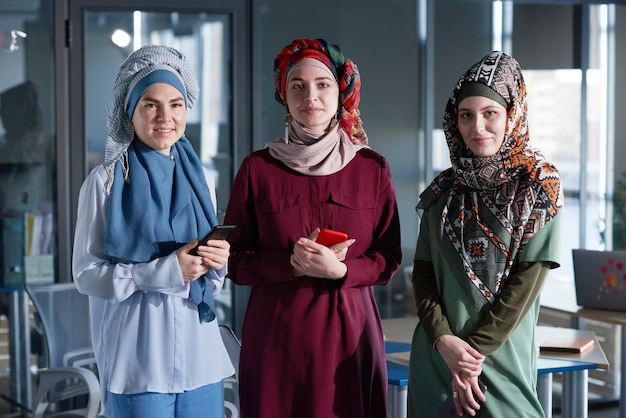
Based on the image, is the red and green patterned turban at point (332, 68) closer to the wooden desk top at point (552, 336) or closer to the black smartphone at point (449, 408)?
the black smartphone at point (449, 408)

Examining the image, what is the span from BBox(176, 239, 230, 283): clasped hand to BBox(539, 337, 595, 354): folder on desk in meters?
1.37

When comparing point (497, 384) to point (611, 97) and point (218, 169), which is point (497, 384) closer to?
point (218, 169)

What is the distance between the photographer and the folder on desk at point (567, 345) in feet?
9.66

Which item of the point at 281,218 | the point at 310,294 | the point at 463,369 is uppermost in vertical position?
the point at 281,218

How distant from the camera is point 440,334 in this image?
2205 mm

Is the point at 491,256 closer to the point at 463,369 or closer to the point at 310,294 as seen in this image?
the point at 463,369

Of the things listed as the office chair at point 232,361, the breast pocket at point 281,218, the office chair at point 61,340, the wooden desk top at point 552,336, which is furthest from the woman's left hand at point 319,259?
the office chair at point 61,340

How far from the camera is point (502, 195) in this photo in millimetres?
2221

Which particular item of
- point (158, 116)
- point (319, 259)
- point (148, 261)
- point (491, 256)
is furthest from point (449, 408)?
point (158, 116)

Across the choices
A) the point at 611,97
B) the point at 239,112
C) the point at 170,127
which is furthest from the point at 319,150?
the point at 611,97

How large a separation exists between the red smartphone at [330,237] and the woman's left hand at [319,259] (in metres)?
0.01

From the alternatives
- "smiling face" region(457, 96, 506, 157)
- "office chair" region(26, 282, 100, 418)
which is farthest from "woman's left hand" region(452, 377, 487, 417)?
"office chair" region(26, 282, 100, 418)

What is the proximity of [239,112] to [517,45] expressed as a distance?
5.59 ft

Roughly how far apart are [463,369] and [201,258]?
712mm
